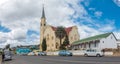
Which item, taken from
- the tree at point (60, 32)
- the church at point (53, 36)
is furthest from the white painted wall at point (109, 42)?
the church at point (53, 36)

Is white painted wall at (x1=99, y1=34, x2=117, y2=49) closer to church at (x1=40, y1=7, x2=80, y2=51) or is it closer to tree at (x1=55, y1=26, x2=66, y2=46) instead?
tree at (x1=55, y1=26, x2=66, y2=46)

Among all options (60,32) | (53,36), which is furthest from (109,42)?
(53,36)

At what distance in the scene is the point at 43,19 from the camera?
140 metres

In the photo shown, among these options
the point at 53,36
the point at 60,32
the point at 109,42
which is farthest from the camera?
the point at 53,36

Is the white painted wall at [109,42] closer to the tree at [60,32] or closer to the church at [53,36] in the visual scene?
the tree at [60,32]

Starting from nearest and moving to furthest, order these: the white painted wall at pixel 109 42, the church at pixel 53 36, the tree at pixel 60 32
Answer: the white painted wall at pixel 109 42 → the tree at pixel 60 32 → the church at pixel 53 36

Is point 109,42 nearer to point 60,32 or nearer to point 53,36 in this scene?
point 60,32

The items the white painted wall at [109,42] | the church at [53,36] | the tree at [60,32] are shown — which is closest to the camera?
the white painted wall at [109,42]

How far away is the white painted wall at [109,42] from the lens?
78.9 metres

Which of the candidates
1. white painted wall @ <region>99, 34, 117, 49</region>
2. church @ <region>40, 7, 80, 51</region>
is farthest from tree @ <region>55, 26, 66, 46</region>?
white painted wall @ <region>99, 34, 117, 49</region>

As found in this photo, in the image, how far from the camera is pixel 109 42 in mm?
79375

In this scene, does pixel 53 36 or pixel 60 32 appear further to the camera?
pixel 53 36

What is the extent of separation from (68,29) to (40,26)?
68.2 ft

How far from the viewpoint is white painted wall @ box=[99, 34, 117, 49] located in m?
78.9
